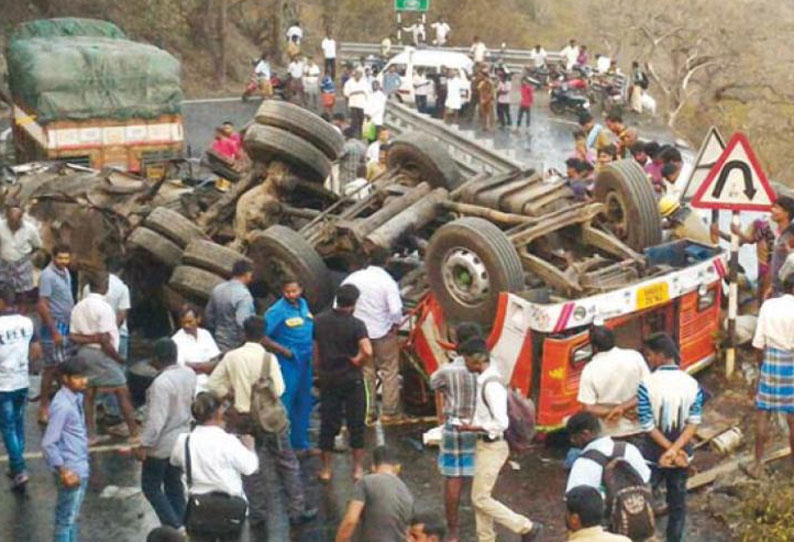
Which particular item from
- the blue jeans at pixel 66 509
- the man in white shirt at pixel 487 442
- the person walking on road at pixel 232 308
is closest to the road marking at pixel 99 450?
the person walking on road at pixel 232 308

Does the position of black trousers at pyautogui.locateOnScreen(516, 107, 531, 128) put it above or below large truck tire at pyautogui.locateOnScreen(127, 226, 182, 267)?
below

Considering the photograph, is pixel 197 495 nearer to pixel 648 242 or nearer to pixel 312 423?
pixel 312 423

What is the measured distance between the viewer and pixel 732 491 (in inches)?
360

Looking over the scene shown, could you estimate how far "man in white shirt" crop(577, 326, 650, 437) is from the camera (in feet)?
27.3

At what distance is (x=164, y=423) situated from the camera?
8.27 meters

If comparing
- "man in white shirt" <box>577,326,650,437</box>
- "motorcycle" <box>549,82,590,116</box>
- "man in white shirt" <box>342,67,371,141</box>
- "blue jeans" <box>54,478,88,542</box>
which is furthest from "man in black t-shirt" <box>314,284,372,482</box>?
"motorcycle" <box>549,82,590,116</box>

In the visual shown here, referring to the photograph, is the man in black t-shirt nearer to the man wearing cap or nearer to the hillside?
the man wearing cap

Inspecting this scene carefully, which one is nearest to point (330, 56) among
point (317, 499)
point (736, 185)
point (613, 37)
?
point (613, 37)

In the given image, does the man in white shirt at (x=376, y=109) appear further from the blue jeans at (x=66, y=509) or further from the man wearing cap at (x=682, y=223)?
the blue jeans at (x=66, y=509)

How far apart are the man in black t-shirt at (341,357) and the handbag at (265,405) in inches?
30.6

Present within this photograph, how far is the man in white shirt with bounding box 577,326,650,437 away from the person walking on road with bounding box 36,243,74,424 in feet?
15.0

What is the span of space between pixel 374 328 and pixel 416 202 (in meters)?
1.88

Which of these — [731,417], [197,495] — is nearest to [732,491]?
[731,417]

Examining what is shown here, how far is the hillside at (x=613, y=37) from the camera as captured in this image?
123 feet
